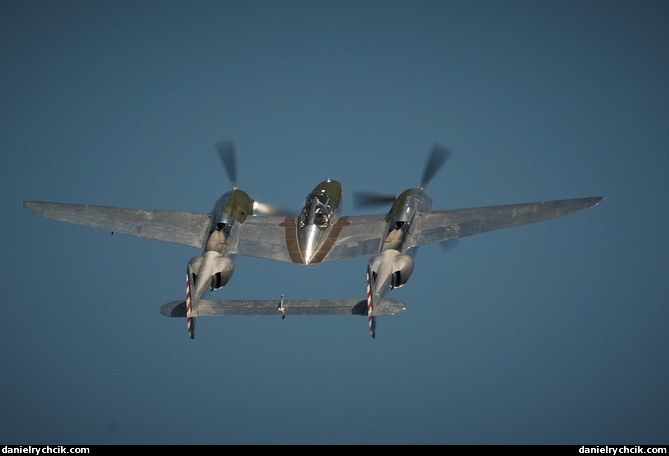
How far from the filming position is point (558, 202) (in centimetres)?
6028

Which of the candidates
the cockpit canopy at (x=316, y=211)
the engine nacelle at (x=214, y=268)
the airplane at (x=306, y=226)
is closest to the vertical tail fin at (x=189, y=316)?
the airplane at (x=306, y=226)

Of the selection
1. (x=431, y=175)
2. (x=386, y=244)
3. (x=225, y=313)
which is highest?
(x=431, y=175)

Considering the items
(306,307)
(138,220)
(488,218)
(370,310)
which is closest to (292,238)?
(138,220)

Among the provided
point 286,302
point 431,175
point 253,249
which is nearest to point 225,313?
point 286,302

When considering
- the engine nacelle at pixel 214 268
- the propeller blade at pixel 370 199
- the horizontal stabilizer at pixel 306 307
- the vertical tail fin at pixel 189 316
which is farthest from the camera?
the propeller blade at pixel 370 199

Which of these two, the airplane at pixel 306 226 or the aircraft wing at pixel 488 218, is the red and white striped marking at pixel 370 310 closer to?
the airplane at pixel 306 226

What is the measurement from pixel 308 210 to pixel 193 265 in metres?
5.49

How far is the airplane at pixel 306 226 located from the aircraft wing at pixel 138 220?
0.04 m

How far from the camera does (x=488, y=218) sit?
6022 centimetres

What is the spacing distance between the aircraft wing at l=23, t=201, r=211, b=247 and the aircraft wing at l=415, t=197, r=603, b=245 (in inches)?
359

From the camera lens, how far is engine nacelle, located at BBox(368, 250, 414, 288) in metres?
57.6

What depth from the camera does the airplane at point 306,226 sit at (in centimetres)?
5828

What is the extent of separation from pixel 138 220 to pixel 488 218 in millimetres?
14341
